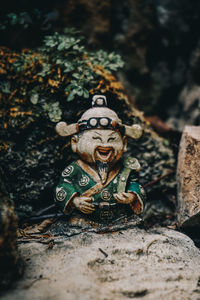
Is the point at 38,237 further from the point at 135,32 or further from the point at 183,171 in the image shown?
the point at 135,32

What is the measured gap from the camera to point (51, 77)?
3.84m

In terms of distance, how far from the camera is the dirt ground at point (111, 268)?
222 cm

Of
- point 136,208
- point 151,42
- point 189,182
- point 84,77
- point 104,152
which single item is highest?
point 151,42

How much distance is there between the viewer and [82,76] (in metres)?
3.77

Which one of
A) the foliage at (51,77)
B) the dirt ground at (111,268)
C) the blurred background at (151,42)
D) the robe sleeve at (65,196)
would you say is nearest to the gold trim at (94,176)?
the robe sleeve at (65,196)

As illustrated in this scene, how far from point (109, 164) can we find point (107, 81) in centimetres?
132

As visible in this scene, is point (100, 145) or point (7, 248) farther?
point (100, 145)

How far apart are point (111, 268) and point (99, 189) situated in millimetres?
860

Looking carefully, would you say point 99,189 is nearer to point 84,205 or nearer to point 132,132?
point 84,205

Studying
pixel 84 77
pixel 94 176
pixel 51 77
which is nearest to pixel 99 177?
pixel 94 176

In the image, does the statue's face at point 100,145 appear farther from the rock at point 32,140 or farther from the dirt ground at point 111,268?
the dirt ground at point 111,268

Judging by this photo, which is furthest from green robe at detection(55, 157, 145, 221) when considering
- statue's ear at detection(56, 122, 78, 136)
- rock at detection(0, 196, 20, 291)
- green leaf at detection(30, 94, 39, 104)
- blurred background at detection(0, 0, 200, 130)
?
blurred background at detection(0, 0, 200, 130)

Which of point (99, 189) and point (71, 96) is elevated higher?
point (71, 96)

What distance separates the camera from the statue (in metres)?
3.11
